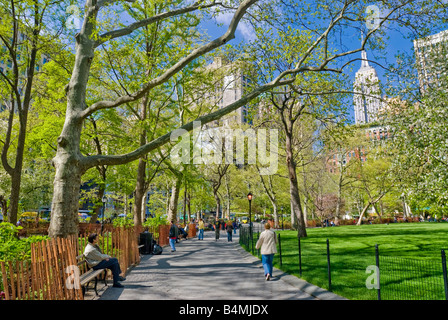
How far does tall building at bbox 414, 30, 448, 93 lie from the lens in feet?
45.4

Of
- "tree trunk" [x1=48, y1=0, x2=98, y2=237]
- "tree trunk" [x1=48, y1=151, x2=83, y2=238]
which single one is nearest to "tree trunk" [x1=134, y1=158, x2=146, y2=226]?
"tree trunk" [x1=48, y1=0, x2=98, y2=237]

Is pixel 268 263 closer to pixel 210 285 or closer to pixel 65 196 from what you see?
pixel 210 285

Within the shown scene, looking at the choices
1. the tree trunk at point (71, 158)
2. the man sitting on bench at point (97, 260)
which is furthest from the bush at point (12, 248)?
the man sitting on bench at point (97, 260)

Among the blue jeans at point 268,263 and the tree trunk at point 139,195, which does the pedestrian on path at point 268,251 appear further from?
the tree trunk at point 139,195

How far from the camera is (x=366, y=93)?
1683 centimetres

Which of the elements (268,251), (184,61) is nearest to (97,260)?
(268,251)

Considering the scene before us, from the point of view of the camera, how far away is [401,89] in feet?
49.2

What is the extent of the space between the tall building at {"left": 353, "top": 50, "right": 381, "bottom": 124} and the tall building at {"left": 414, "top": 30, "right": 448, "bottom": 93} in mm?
1916

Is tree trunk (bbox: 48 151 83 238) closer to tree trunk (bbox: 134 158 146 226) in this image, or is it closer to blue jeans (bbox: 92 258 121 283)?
blue jeans (bbox: 92 258 121 283)

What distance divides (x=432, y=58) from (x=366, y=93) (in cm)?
328

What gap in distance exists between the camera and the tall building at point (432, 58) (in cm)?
1385
